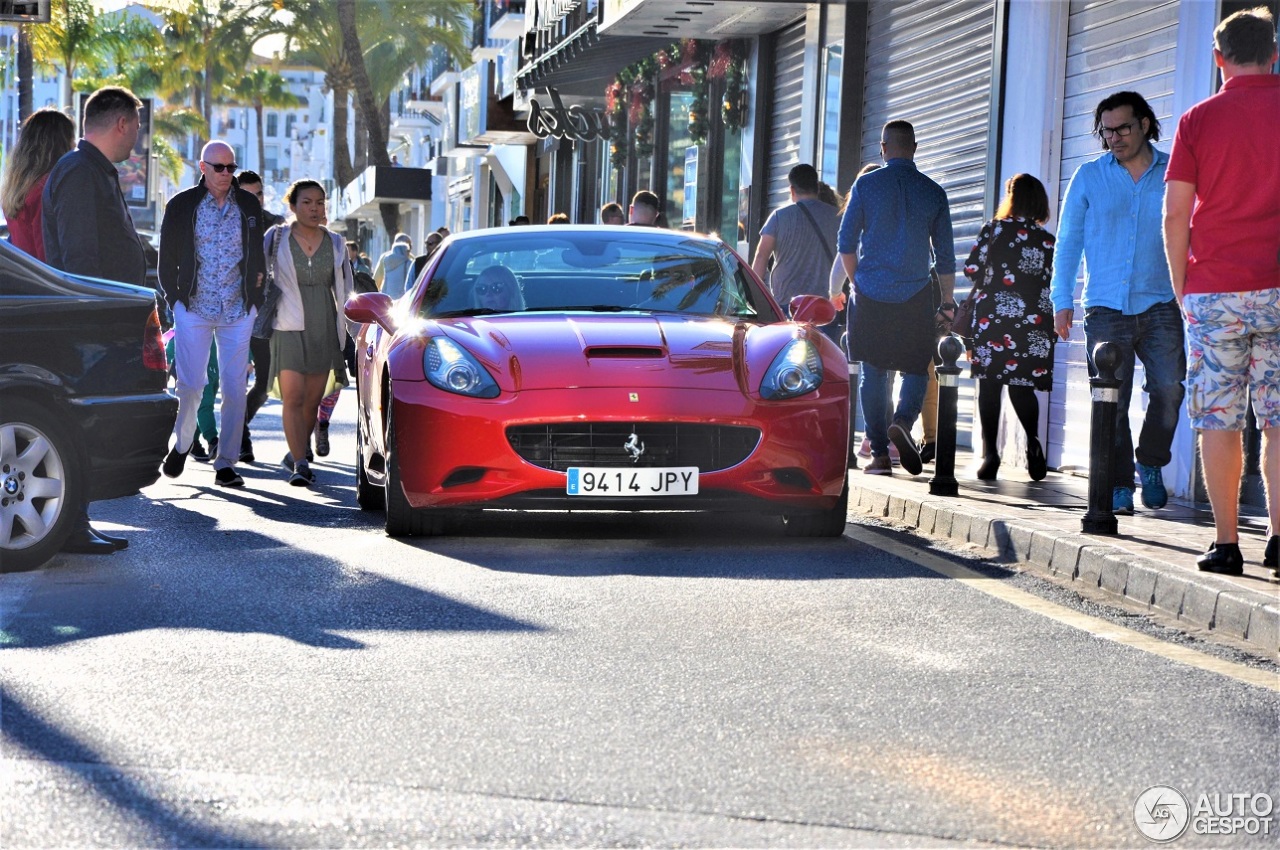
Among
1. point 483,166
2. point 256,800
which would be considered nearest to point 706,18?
point 256,800

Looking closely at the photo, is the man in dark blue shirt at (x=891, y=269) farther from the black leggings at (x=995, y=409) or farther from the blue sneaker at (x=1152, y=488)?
the blue sneaker at (x=1152, y=488)

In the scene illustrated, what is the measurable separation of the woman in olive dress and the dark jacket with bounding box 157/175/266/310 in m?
0.62

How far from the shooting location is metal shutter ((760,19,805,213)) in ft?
66.6

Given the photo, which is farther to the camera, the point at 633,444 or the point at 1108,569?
the point at 633,444

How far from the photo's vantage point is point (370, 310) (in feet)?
29.7

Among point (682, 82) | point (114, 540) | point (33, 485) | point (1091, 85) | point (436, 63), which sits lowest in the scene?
point (114, 540)

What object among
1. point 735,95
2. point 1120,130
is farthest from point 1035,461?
point 735,95

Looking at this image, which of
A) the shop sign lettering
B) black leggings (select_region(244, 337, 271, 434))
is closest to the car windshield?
black leggings (select_region(244, 337, 271, 434))

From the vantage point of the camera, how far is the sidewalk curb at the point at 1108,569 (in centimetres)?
638

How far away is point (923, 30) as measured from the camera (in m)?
16.5

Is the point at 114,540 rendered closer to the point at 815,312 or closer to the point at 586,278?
the point at 586,278

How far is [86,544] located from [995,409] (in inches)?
214

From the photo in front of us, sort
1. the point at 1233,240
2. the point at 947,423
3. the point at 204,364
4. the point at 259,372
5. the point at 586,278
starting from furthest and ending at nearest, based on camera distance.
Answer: the point at 259,372, the point at 204,364, the point at 947,423, the point at 586,278, the point at 1233,240

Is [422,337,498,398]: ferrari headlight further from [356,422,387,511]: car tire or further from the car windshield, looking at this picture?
[356,422,387,511]: car tire
